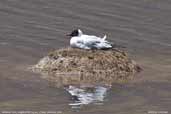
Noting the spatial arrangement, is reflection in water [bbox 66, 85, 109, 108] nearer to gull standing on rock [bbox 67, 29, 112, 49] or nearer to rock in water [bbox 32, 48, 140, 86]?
rock in water [bbox 32, 48, 140, 86]

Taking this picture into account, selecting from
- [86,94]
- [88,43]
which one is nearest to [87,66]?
[88,43]

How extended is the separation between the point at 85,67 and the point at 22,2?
348 inches

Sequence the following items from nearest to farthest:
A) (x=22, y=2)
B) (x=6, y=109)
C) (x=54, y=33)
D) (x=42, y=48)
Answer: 1. (x=6, y=109)
2. (x=42, y=48)
3. (x=54, y=33)
4. (x=22, y=2)

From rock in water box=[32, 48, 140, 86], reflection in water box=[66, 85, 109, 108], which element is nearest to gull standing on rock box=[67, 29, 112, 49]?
rock in water box=[32, 48, 140, 86]

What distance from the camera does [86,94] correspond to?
657 inches

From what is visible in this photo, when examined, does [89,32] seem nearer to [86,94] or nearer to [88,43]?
[88,43]

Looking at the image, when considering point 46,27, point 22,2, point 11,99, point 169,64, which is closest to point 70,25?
point 46,27

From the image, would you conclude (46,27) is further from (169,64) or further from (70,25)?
(169,64)

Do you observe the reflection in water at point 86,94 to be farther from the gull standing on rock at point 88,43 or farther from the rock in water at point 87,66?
the gull standing on rock at point 88,43

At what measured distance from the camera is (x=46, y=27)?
2409cm

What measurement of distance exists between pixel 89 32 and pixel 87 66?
17.6ft

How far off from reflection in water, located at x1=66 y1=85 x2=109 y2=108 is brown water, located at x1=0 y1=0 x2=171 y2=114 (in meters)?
0.15

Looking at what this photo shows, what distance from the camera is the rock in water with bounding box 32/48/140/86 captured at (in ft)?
60.2

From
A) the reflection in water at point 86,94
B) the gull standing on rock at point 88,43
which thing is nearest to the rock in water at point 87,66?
the gull standing on rock at point 88,43
